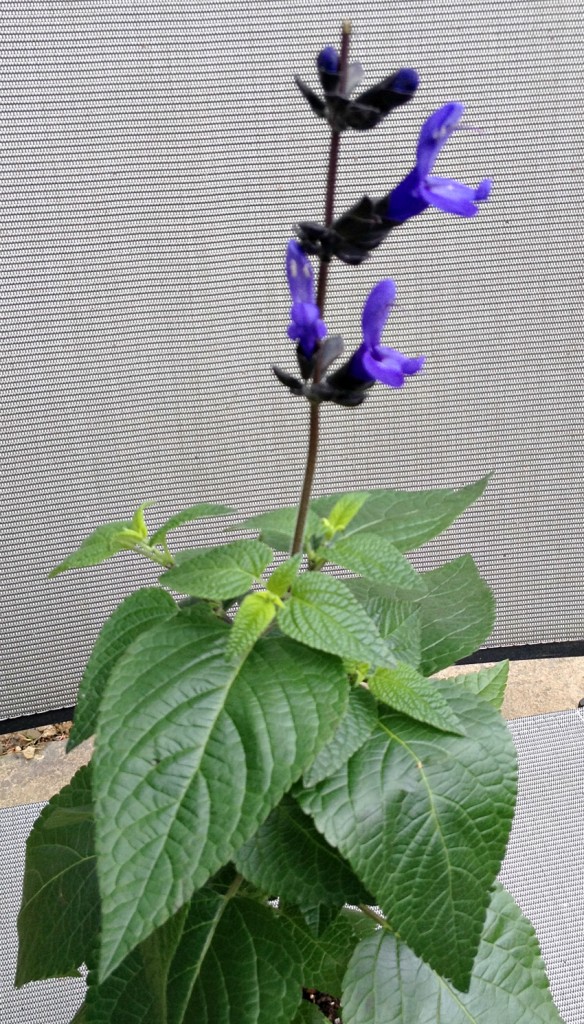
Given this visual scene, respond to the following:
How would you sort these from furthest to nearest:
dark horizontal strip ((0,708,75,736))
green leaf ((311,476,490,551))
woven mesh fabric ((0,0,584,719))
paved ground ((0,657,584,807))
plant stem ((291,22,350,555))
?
paved ground ((0,657,584,807))
dark horizontal strip ((0,708,75,736))
woven mesh fabric ((0,0,584,719))
green leaf ((311,476,490,551))
plant stem ((291,22,350,555))

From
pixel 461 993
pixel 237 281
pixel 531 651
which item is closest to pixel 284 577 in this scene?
pixel 461 993

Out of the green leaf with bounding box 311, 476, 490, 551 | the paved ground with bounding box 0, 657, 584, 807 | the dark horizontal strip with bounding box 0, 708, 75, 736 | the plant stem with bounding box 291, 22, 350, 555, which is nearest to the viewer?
the plant stem with bounding box 291, 22, 350, 555

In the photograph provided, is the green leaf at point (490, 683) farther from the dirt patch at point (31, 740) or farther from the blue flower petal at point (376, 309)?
the dirt patch at point (31, 740)

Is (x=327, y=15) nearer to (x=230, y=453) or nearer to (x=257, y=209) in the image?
(x=257, y=209)

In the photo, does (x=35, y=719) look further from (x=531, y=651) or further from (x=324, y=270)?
(x=324, y=270)

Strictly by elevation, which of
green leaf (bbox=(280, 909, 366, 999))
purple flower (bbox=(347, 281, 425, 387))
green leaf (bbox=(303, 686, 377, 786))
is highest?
purple flower (bbox=(347, 281, 425, 387))

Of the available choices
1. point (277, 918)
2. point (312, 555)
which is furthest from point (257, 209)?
point (277, 918)

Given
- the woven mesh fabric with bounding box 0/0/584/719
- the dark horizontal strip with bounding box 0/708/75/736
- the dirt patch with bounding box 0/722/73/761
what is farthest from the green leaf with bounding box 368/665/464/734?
the dirt patch with bounding box 0/722/73/761

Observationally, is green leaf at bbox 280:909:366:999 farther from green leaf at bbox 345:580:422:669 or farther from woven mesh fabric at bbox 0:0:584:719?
woven mesh fabric at bbox 0:0:584:719

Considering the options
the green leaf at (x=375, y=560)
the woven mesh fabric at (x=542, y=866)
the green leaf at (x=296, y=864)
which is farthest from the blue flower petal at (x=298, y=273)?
the woven mesh fabric at (x=542, y=866)
